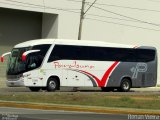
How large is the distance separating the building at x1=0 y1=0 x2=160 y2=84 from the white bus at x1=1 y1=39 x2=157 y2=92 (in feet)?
44.1

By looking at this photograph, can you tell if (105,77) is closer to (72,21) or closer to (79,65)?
(79,65)

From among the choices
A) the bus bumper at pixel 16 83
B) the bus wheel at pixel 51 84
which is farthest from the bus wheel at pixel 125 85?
the bus bumper at pixel 16 83

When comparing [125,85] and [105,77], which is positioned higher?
[105,77]

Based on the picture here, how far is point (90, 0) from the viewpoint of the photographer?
177 feet

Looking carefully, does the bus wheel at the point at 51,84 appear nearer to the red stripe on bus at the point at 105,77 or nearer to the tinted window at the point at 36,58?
the tinted window at the point at 36,58

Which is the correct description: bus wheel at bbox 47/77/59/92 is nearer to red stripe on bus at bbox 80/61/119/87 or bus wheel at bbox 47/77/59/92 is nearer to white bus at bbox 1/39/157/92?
white bus at bbox 1/39/157/92

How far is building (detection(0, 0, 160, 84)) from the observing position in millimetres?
50688

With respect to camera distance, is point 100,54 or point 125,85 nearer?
point 100,54

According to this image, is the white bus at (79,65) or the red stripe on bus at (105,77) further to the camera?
the red stripe on bus at (105,77)

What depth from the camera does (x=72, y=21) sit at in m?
51.8

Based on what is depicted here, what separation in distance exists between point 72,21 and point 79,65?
16172mm

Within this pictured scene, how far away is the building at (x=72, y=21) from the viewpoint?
5069cm

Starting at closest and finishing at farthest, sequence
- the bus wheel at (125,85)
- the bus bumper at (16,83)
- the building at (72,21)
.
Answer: the bus bumper at (16,83), the bus wheel at (125,85), the building at (72,21)

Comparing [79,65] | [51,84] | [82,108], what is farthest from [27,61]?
[82,108]
